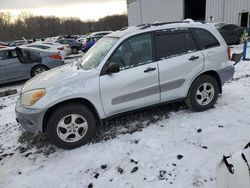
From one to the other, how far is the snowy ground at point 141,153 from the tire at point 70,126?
0.16 m

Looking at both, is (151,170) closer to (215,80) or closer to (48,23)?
(215,80)

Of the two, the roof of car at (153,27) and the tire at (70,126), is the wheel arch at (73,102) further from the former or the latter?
the roof of car at (153,27)

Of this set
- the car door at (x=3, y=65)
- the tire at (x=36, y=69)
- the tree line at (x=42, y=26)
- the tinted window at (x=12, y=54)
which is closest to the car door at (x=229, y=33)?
the tire at (x=36, y=69)

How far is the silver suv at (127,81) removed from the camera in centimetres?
371

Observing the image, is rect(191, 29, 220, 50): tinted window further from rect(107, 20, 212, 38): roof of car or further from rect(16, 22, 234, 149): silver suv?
rect(107, 20, 212, 38): roof of car

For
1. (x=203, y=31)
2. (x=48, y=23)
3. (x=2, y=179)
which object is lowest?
(x=2, y=179)

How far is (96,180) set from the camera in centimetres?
315

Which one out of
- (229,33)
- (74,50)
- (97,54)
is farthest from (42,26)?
(97,54)

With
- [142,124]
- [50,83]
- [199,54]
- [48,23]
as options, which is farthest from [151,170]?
[48,23]

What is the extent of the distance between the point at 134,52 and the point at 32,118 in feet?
6.58

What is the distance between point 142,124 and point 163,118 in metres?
0.48

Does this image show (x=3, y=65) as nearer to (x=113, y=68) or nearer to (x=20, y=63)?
(x=20, y=63)

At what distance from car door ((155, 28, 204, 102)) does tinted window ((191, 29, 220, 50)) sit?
5.2 inches

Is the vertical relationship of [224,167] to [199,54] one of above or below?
below
